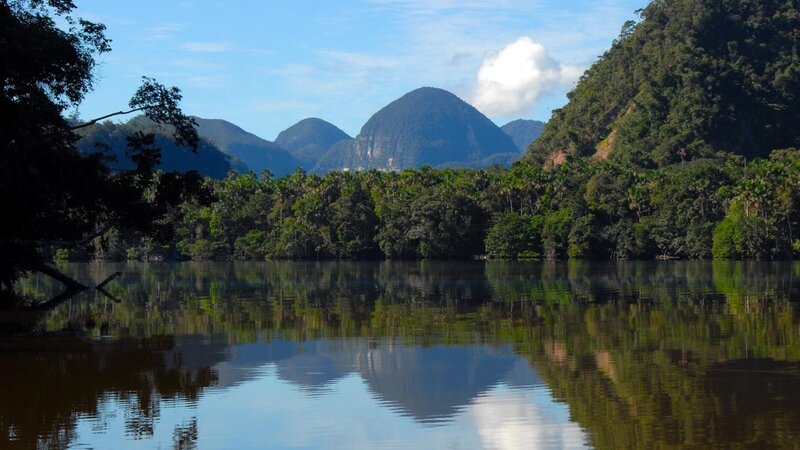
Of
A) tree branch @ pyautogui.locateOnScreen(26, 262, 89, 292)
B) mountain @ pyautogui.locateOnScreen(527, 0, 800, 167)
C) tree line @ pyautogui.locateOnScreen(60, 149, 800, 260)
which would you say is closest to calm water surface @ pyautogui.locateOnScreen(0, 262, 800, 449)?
tree branch @ pyautogui.locateOnScreen(26, 262, 89, 292)

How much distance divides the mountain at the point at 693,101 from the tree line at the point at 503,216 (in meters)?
23.2

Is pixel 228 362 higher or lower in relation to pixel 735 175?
lower

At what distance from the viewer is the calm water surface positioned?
15195mm

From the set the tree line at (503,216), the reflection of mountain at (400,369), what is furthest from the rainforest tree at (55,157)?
the tree line at (503,216)

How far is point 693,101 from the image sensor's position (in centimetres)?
17338

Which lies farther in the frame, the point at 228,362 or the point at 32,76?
the point at 32,76

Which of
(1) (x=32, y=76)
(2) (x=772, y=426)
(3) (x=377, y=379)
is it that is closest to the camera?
(2) (x=772, y=426)

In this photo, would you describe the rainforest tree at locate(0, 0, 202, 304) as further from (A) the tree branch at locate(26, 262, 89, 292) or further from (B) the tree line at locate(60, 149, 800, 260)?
(B) the tree line at locate(60, 149, 800, 260)

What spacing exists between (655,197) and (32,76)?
95481mm

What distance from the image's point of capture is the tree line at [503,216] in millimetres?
106500

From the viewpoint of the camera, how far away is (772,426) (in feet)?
49.2

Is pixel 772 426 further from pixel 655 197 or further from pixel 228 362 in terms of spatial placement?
pixel 655 197

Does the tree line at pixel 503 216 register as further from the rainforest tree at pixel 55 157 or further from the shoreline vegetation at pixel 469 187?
the rainforest tree at pixel 55 157

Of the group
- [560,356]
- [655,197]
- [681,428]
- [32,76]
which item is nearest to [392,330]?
[560,356]
